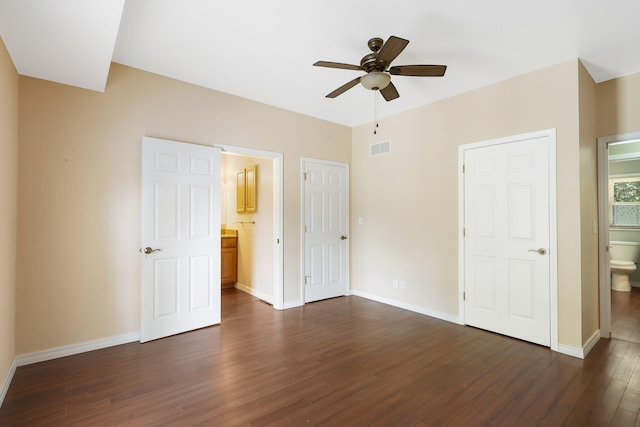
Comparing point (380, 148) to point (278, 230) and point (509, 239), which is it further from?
point (509, 239)

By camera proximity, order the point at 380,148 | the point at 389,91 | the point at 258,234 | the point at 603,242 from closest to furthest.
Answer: the point at 389,91 → the point at 603,242 → the point at 380,148 → the point at 258,234

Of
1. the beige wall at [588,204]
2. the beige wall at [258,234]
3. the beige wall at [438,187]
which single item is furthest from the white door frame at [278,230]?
the beige wall at [588,204]

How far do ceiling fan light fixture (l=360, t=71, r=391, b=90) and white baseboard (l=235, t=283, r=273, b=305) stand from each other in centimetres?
334

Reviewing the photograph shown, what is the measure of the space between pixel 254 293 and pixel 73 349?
2.51 metres

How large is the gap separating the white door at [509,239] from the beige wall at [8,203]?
4359mm

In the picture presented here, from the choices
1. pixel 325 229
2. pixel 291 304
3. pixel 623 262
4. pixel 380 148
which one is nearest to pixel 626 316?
pixel 623 262

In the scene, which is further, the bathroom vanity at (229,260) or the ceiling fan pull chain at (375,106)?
the bathroom vanity at (229,260)

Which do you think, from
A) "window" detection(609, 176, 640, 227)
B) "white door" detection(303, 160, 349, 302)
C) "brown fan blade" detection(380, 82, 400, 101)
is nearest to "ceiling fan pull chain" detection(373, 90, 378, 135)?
"white door" detection(303, 160, 349, 302)

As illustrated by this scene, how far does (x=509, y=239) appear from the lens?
11.0 feet

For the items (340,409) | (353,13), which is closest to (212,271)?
(340,409)

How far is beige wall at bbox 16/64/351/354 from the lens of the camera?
2701 millimetres

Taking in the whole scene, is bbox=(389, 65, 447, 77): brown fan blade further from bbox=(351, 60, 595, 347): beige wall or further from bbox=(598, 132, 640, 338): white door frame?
bbox=(598, 132, 640, 338): white door frame

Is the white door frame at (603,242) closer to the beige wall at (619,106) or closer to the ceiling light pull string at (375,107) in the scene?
the beige wall at (619,106)

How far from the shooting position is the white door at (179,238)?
10.4 ft
